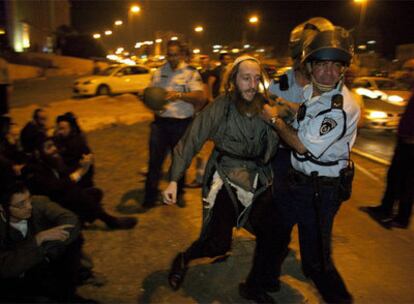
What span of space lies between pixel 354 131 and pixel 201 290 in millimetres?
1691

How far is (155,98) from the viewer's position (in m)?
4.85

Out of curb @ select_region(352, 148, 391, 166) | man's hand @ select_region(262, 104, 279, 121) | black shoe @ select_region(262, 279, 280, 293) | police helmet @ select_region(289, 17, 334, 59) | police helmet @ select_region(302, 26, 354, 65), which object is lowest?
black shoe @ select_region(262, 279, 280, 293)

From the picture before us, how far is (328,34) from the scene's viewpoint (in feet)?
Result: 9.21

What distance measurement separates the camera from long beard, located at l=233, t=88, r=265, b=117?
3.11 m

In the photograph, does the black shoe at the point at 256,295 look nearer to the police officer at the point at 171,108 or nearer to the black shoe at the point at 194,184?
the police officer at the point at 171,108

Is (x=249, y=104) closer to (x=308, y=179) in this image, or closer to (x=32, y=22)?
(x=308, y=179)

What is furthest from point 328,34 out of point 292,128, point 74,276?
point 74,276

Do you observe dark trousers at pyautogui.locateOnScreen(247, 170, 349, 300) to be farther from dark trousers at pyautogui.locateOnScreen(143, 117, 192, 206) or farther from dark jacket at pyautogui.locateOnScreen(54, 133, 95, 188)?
dark jacket at pyautogui.locateOnScreen(54, 133, 95, 188)

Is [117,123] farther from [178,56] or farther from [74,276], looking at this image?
[74,276]

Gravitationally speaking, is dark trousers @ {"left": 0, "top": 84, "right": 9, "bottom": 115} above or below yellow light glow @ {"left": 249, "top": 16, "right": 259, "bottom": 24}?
below

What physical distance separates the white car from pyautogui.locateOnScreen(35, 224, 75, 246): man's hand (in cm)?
1574

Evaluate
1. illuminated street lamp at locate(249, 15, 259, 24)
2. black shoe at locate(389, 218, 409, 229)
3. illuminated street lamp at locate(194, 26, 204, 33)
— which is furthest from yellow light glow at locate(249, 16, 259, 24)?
black shoe at locate(389, 218, 409, 229)

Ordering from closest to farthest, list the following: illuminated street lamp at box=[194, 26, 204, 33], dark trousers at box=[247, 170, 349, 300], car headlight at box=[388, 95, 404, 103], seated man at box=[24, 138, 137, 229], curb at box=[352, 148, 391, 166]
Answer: dark trousers at box=[247, 170, 349, 300] < seated man at box=[24, 138, 137, 229] < curb at box=[352, 148, 391, 166] < car headlight at box=[388, 95, 404, 103] < illuminated street lamp at box=[194, 26, 204, 33]

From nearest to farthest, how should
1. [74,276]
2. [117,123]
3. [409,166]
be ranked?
[74,276] < [409,166] < [117,123]
